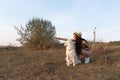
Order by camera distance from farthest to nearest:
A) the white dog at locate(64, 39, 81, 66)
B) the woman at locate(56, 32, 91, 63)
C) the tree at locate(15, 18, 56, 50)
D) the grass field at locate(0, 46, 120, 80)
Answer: the tree at locate(15, 18, 56, 50), the woman at locate(56, 32, 91, 63), the white dog at locate(64, 39, 81, 66), the grass field at locate(0, 46, 120, 80)

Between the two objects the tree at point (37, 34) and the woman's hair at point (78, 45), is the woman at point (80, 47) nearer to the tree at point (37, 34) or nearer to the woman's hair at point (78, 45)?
the woman's hair at point (78, 45)

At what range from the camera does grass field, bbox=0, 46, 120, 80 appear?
14.6m

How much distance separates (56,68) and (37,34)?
645 cm

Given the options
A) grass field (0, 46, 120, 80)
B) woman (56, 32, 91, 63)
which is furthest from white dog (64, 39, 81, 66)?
woman (56, 32, 91, 63)

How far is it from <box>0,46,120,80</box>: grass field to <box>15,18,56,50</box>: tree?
3.26m

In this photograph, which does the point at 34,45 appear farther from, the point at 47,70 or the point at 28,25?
the point at 47,70

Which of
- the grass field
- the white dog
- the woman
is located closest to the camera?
the grass field

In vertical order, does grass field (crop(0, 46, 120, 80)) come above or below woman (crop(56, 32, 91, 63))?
below

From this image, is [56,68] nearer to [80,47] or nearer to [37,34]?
[80,47]

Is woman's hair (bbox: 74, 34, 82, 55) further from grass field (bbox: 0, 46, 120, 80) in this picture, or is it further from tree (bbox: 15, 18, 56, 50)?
tree (bbox: 15, 18, 56, 50)

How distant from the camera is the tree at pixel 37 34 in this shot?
21.6 meters

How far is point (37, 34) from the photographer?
2189cm

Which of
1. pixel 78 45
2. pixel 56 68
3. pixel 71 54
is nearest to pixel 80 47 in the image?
pixel 78 45

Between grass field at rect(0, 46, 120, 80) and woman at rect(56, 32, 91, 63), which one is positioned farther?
woman at rect(56, 32, 91, 63)
